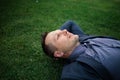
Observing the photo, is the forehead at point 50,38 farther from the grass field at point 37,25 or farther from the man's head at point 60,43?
the grass field at point 37,25

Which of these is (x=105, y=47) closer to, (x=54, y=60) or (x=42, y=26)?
(x=54, y=60)

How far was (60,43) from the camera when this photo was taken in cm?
270

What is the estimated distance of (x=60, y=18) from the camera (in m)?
4.47

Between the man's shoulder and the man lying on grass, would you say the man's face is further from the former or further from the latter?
the man's shoulder

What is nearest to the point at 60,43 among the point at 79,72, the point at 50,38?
the point at 50,38

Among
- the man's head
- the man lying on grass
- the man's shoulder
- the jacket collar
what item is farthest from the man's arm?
the man's shoulder

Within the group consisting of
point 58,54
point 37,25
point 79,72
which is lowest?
point 79,72

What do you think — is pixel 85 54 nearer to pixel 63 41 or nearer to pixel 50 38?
pixel 63 41

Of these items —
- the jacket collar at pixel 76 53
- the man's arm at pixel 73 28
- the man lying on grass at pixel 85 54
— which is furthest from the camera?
the man's arm at pixel 73 28

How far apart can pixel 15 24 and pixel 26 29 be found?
0.29 meters

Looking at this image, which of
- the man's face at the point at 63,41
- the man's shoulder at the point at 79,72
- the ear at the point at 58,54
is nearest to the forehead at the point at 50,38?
the man's face at the point at 63,41

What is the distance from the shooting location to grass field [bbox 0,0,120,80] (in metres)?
2.92

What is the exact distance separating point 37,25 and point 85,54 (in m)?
1.76

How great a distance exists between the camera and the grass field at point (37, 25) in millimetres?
2924
